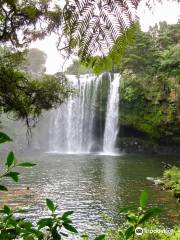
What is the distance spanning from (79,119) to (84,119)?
0.55m

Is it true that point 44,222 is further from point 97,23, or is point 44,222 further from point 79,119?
point 79,119

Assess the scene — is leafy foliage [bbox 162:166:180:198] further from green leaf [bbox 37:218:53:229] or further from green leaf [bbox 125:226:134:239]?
green leaf [bbox 37:218:53:229]

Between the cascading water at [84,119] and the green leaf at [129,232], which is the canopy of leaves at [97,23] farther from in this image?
the cascading water at [84,119]

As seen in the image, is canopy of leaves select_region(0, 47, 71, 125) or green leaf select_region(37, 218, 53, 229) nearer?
green leaf select_region(37, 218, 53, 229)

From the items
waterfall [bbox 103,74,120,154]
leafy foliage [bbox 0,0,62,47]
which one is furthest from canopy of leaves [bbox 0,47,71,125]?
waterfall [bbox 103,74,120,154]

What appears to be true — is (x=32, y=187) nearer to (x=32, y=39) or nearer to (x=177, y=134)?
(x=32, y=39)

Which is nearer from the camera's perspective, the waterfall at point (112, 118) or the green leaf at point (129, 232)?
the green leaf at point (129, 232)

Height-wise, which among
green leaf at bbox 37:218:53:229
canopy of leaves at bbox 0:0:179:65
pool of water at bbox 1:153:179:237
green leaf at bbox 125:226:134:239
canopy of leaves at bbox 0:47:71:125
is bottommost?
pool of water at bbox 1:153:179:237

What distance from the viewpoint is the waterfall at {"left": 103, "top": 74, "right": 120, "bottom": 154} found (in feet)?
114

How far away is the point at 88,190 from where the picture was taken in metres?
16.5

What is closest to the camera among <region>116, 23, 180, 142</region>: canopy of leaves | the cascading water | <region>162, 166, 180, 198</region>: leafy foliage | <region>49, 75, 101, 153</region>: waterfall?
<region>162, 166, 180, 198</region>: leafy foliage

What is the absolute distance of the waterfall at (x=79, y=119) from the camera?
119 feet

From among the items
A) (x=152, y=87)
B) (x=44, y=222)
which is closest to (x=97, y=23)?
(x=44, y=222)

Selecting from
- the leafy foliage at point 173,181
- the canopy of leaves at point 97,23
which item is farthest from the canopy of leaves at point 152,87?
the canopy of leaves at point 97,23
